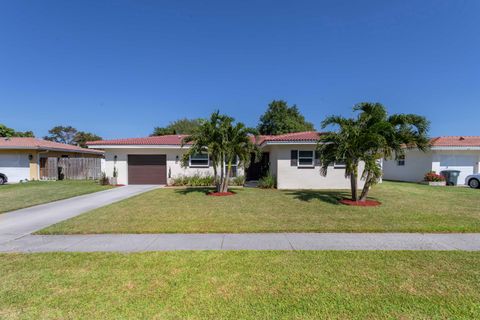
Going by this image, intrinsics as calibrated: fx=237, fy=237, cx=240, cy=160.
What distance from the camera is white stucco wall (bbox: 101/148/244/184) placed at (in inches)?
644

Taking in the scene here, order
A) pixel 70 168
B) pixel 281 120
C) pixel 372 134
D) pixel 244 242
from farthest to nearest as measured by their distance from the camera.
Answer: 1. pixel 281 120
2. pixel 70 168
3. pixel 372 134
4. pixel 244 242

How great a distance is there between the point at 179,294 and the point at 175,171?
547 inches

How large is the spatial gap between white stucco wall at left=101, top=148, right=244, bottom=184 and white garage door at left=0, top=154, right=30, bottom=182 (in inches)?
347

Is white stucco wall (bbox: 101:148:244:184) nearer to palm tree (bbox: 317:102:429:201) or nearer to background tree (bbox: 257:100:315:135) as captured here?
palm tree (bbox: 317:102:429:201)

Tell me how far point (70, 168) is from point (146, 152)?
9.68m

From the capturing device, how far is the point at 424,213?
774cm

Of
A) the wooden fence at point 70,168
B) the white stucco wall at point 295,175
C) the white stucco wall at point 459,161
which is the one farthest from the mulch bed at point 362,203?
the wooden fence at point 70,168

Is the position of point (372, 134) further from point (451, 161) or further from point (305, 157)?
point (451, 161)

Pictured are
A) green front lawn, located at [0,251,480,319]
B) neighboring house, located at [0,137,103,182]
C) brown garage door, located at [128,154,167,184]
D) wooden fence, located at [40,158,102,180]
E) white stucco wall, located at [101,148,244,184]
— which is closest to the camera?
green front lawn, located at [0,251,480,319]

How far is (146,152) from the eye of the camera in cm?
1653

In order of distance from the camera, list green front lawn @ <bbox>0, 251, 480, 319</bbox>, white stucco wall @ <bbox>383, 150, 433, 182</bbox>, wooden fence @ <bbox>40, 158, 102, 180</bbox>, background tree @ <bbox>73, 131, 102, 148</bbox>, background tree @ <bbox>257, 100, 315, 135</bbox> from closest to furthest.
A: green front lawn @ <bbox>0, 251, 480, 319</bbox>, white stucco wall @ <bbox>383, 150, 433, 182</bbox>, wooden fence @ <bbox>40, 158, 102, 180</bbox>, background tree @ <bbox>257, 100, 315, 135</bbox>, background tree @ <bbox>73, 131, 102, 148</bbox>

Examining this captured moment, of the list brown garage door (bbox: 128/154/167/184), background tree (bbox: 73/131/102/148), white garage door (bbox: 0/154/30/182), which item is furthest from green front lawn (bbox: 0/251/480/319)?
background tree (bbox: 73/131/102/148)

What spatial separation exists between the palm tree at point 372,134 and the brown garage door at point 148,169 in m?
11.6

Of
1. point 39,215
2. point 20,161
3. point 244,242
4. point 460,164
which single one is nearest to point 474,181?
point 460,164
